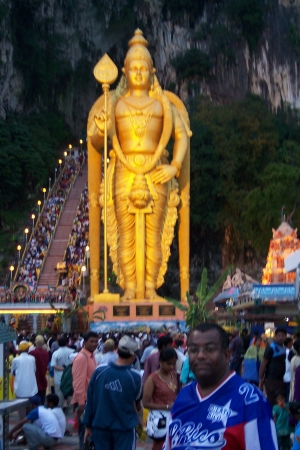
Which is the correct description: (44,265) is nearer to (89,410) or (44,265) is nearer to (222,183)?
(222,183)

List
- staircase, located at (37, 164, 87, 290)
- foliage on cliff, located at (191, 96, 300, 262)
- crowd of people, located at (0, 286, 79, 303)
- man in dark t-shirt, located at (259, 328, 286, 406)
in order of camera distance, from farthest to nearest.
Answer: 1. staircase, located at (37, 164, 87, 290)
2. foliage on cliff, located at (191, 96, 300, 262)
3. crowd of people, located at (0, 286, 79, 303)
4. man in dark t-shirt, located at (259, 328, 286, 406)

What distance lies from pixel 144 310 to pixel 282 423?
15.0 m

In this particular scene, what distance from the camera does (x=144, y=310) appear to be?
22.3m

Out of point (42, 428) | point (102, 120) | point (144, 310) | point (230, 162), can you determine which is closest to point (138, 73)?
point (102, 120)

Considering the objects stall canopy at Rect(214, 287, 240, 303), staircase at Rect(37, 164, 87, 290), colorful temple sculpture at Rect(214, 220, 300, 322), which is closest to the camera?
colorful temple sculpture at Rect(214, 220, 300, 322)

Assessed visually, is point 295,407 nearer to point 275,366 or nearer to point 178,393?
point 178,393

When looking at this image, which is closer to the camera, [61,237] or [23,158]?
[61,237]

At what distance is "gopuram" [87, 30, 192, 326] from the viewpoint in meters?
23.0

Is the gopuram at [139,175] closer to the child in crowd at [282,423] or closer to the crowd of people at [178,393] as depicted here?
the crowd of people at [178,393]

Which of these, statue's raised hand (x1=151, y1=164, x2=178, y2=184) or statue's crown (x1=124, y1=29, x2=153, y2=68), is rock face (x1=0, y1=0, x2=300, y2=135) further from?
statue's raised hand (x1=151, y1=164, x2=178, y2=184)

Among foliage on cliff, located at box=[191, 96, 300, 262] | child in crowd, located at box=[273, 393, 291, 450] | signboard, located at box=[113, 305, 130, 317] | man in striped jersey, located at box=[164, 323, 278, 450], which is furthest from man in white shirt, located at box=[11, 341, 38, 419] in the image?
foliage on cliff, located at box=[191, 96, 300, 262]

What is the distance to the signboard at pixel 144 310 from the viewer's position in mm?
22250

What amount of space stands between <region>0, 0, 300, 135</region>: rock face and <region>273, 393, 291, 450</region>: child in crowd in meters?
33.0

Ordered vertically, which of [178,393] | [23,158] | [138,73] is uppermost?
[23,158]
